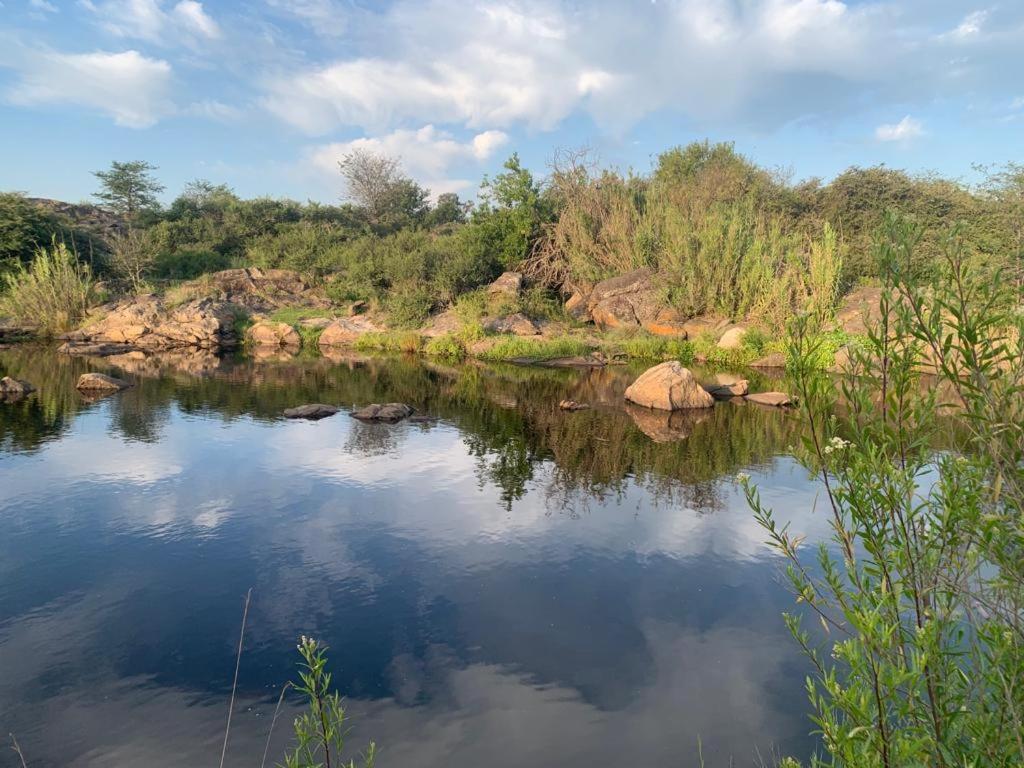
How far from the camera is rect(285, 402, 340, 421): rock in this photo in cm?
1630

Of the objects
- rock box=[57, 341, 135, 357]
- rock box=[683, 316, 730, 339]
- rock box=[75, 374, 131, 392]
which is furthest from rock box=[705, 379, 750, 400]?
rock box=[57, 341, 135, 357]

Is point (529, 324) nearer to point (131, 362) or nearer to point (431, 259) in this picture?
point (431, 259)

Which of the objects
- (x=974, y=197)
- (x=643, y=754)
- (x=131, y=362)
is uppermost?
(x=974, y=197)

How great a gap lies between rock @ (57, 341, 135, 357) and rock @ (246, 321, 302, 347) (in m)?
5.55

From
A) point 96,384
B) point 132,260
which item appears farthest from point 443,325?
point 132,260

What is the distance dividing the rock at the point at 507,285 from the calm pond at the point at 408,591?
59.8 feet

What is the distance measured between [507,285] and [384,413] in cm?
1755

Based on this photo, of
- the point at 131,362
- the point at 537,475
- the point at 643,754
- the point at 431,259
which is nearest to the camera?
the point at 643,754

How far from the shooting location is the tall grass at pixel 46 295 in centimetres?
3127

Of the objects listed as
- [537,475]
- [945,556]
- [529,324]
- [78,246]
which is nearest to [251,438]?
[537,475]

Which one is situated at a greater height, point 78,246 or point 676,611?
point 78,246

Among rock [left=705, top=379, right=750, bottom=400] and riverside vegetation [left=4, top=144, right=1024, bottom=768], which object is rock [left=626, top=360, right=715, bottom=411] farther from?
riverside vegetation [left=4, top=144, right=1024, bottom=768]

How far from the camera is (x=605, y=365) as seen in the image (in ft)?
85.8

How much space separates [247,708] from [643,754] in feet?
10.6
